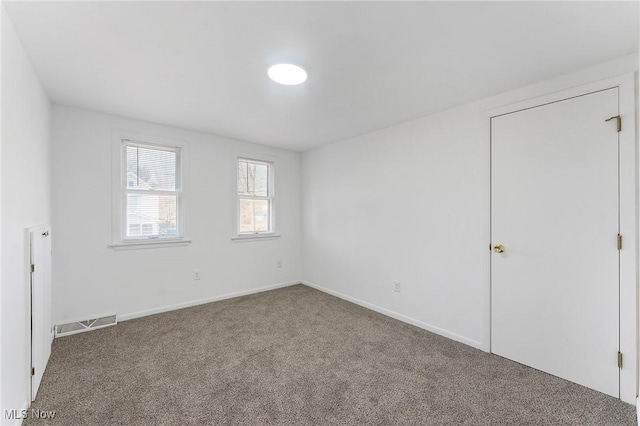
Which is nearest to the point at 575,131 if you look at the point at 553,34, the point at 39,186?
the point at 553,34

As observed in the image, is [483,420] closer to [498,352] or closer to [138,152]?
[498,352]

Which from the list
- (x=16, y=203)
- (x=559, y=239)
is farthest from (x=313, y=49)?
(x=559, y=239)

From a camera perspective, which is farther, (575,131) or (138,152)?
(138,152)

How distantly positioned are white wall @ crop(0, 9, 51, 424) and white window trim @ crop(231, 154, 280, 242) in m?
2.21

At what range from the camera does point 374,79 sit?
228cm

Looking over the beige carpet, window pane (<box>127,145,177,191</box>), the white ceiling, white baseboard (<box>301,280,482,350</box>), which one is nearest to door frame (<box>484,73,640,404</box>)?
the beige carpet

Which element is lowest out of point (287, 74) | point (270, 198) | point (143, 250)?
point (143, 250)

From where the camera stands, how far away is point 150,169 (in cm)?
349

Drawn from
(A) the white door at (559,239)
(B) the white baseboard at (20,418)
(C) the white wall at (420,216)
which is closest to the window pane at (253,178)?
(C) the white wall at (420,216)

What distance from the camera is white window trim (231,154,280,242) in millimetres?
4156

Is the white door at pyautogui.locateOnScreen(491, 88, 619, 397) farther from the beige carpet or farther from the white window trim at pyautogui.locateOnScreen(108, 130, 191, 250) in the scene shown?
the white window trim at pyautogui.locateOnScreen(108, 130, 191, 250)

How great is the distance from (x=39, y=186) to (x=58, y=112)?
1117 mm

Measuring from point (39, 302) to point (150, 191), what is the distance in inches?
65.5

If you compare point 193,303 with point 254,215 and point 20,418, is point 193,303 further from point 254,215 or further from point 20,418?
point 20,418
